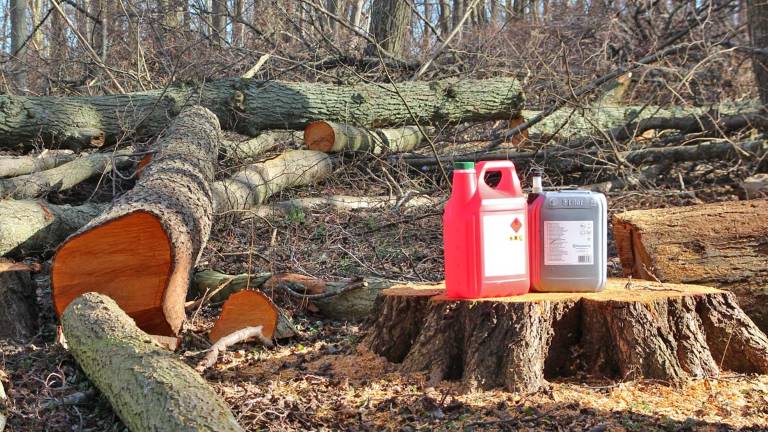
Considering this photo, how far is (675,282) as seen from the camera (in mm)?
4164

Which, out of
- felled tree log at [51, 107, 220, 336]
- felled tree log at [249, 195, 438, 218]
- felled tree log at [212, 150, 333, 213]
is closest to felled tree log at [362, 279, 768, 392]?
felled tree log at [51, 107, 220, 336]

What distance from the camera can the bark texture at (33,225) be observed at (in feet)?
17.1

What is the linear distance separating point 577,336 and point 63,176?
471 centimetres

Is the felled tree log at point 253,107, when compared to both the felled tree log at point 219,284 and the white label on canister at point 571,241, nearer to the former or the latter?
the felled tree log at point 219,284

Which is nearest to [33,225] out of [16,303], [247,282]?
[16,303]

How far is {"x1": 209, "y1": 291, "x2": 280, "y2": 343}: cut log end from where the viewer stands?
175 inches

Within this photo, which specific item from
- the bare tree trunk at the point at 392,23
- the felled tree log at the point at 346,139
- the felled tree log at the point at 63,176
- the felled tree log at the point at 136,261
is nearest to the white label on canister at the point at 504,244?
the felled tree log at the point at 136,261

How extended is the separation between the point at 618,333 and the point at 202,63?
7.18 m

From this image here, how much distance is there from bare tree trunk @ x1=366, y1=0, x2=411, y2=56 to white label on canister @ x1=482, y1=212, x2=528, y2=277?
25.1 ft

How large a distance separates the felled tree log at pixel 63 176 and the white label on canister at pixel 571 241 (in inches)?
167

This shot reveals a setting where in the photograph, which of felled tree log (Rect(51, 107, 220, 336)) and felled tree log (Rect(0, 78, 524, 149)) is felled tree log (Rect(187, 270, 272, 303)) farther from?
felled tree log (Rect(0, 78, 524, 149))

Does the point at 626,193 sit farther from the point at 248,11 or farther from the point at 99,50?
the point at 99,50

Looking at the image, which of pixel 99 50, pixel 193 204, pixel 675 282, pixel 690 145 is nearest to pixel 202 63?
pixel 99 50

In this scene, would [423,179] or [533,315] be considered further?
[423,179]
